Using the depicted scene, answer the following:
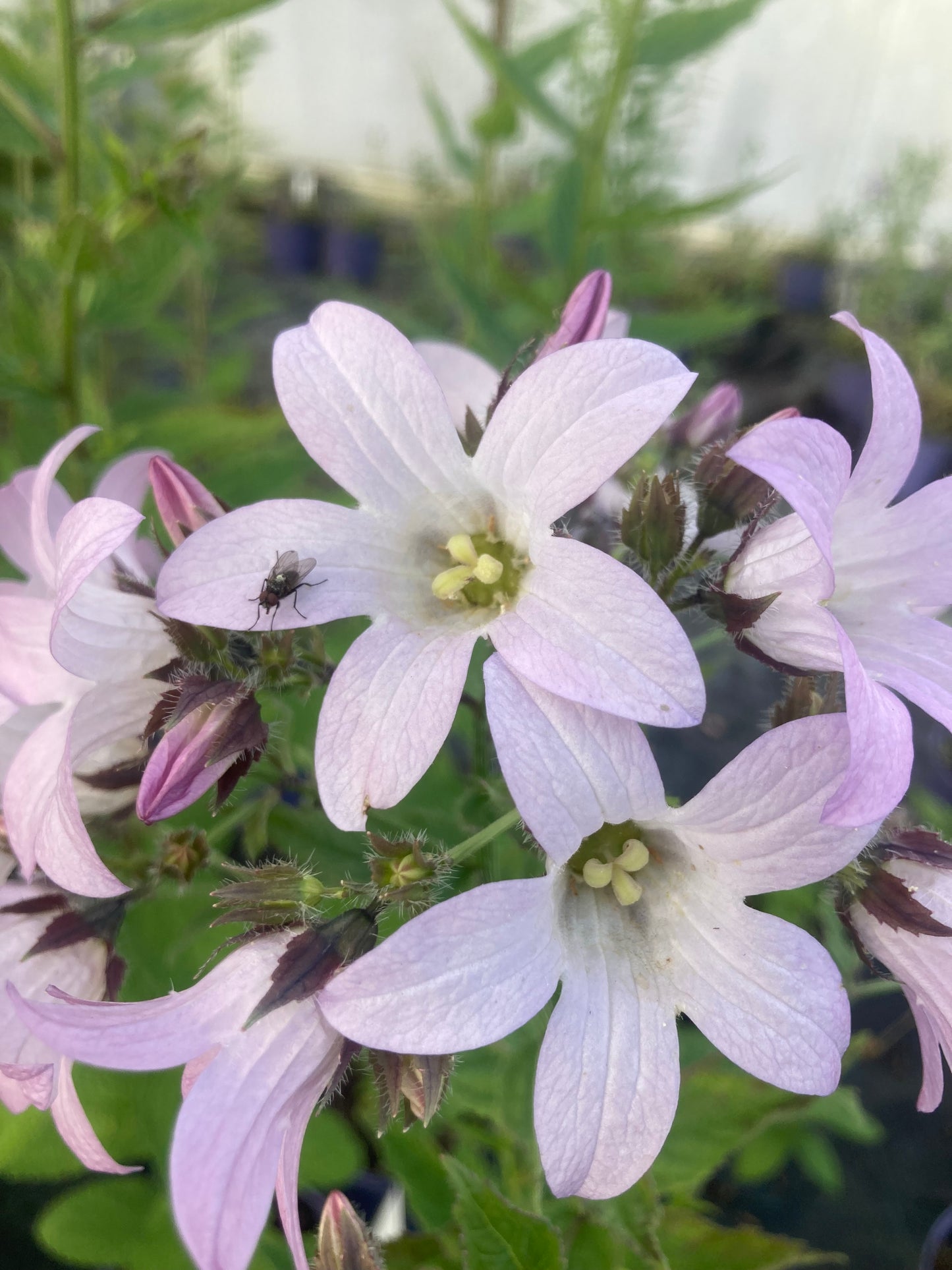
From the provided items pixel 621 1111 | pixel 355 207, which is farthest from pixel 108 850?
pixel 355 207

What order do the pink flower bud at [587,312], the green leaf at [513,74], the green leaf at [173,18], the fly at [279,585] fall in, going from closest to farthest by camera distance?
the fly at [279,585] < the pink flower bud at [587,312] < the green leaf at [173,18] < the green leaf at [513,74]

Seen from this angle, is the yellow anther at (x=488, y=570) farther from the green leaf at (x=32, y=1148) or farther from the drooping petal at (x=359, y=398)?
the green leaf at (x=32, y=1148)

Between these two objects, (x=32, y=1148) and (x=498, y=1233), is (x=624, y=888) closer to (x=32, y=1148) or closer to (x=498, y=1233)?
(x=498, y=1233)

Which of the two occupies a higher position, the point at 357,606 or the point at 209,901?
the point at 357,606

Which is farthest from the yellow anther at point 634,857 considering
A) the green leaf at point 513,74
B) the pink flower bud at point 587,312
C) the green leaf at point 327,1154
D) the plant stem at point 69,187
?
the green leaf at point 513,74

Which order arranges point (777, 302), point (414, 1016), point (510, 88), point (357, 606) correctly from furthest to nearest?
1. point (777, 302)
2. point (510, 88)
3. point (357, 606)
4. point (414, 1016)

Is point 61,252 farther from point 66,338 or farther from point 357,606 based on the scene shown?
point 357,606
